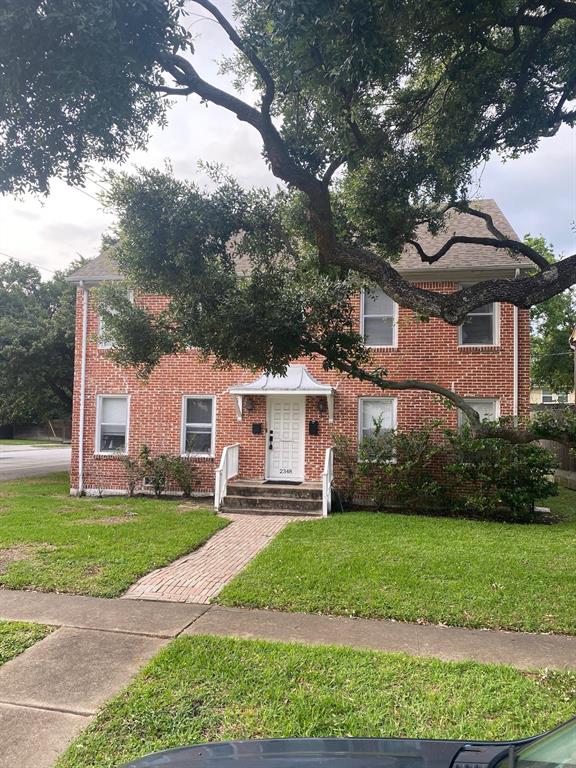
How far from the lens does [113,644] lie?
4.45 metres

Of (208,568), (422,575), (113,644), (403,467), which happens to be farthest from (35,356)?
(422,575)

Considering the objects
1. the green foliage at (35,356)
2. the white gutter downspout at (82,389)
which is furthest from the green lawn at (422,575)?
the green foliage at (35,356)

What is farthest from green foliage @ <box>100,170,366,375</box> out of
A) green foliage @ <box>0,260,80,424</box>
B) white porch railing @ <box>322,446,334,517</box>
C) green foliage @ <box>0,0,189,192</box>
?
green foliage @ <box>0,260,80,424</box>

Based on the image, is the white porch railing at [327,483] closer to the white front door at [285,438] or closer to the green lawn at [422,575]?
the white front door at [285,438]

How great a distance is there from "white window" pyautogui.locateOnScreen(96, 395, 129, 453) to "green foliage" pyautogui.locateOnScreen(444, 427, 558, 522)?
7.77m

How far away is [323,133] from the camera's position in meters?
7.14

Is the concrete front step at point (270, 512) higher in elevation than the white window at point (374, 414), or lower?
lower

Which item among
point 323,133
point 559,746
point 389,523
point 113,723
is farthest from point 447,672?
point 323,133

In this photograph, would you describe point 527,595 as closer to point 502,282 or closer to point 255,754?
point 502,282

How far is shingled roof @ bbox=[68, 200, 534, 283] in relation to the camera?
36.7ft

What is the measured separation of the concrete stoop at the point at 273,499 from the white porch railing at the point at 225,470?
0.16 meters

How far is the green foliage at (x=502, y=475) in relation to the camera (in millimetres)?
10180

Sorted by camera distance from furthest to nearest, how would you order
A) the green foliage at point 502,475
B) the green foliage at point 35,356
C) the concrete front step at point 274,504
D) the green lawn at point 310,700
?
the green foliage at point 35,356, the concrete front step at point 274,504, the green foliage at point 502,475, the green lawn at point 310,700

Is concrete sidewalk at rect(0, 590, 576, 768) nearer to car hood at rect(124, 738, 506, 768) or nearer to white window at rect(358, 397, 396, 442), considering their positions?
car hood at rect(124, 738, 506, 768)
